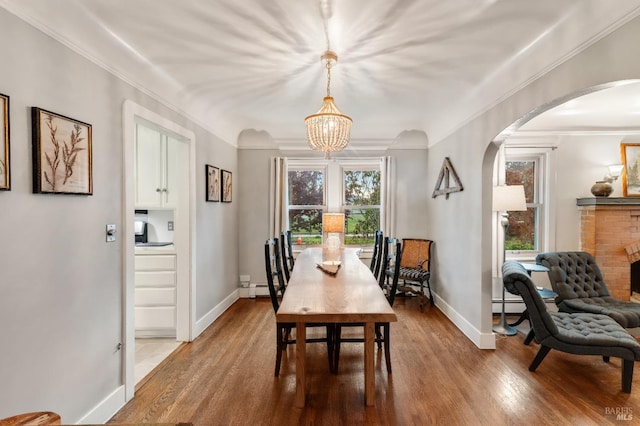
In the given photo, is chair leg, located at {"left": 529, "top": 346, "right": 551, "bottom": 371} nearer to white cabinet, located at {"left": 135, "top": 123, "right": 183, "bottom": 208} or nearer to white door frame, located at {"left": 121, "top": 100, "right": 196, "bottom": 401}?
white door frame, located at {"left": 121, "top": 100, "right": 196, "bottom": 401}

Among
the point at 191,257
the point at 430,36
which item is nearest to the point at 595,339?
the point at 430,36

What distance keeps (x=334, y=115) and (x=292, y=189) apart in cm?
279

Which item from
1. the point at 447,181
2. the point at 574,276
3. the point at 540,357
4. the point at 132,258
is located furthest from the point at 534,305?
the point at 132,258

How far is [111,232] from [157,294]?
1453mm

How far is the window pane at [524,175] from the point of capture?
4430 millimetres

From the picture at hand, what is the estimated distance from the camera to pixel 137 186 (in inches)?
135

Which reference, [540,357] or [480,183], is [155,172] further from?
[540,357]

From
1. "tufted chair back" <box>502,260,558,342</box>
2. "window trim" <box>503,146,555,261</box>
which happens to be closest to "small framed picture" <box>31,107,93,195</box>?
"tufted chair back" <box>502,260,558,342</box>

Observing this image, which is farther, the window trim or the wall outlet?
the wall outlet

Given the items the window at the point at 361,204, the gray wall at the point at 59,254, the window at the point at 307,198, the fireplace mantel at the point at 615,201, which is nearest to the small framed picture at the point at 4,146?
the gray wall at the point at 59,254

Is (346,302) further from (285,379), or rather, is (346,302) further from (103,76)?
(103,76)

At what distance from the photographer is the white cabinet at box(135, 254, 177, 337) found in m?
3.32

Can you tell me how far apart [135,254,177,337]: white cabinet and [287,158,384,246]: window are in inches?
87.2

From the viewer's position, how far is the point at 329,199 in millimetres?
5098
